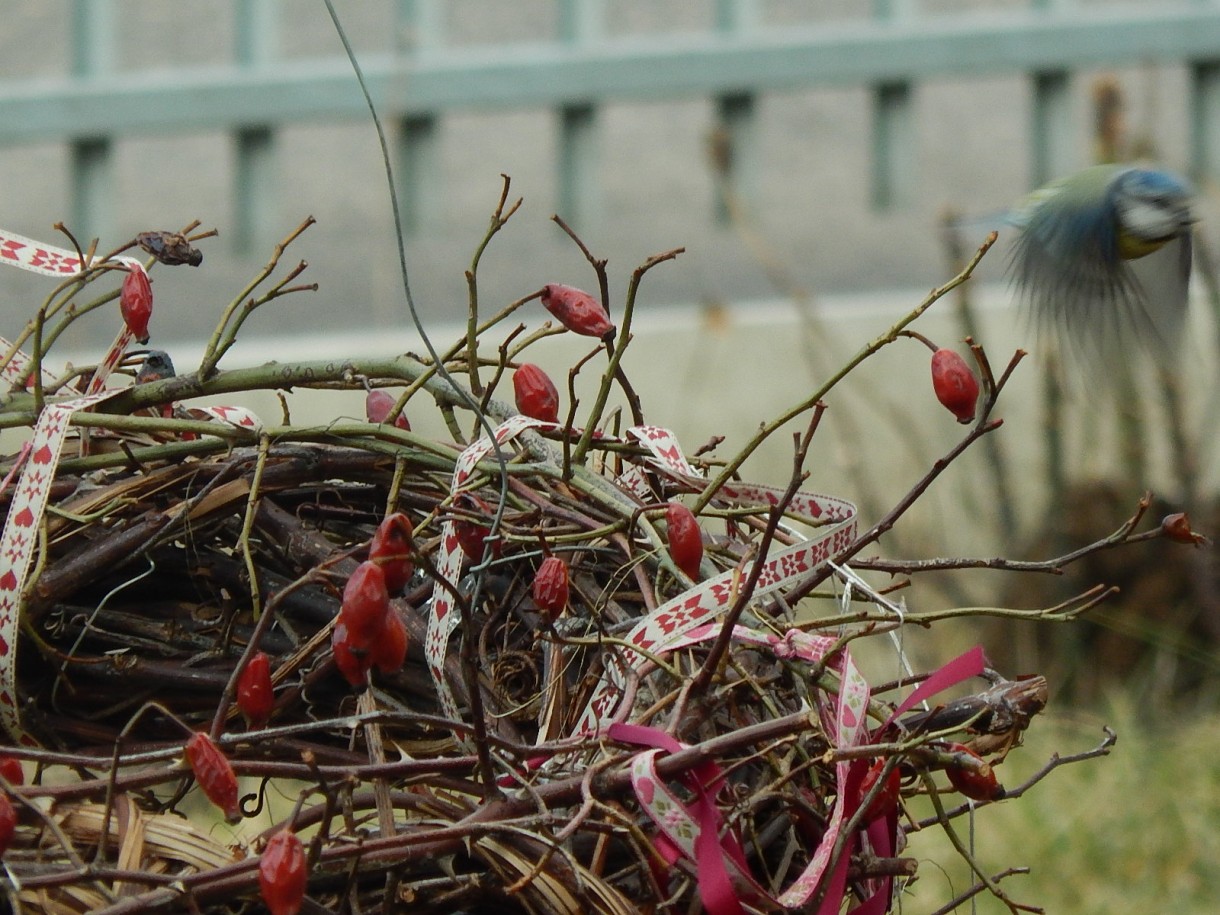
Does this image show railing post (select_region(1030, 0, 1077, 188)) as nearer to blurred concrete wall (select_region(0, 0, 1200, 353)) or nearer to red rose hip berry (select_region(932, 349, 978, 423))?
blurred concrete wall (select_region(0, 0, 1200, 353))

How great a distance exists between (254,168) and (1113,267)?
5.52ft

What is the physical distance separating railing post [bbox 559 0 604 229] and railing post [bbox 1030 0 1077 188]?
753mm

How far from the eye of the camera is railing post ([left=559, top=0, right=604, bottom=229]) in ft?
9.00

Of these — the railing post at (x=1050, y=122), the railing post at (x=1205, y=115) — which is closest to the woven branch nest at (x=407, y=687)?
the railing post at (x=1050, y=122)

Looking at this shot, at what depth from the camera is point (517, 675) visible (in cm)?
67

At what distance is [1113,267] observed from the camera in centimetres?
147

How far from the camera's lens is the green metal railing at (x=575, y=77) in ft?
8.86

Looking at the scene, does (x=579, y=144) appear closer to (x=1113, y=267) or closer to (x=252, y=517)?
(x=1113, y=267)

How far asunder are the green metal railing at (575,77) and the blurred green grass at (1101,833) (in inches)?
40.8

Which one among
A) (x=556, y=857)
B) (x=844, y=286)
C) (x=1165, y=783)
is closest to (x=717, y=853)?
(x=556, y=857)

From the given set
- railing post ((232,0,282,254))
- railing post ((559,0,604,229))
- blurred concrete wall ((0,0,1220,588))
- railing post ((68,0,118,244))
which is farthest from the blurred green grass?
railing post ((68,0,118,244))

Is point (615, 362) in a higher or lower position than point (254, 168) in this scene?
lower

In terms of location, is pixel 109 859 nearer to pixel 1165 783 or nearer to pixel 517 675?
pixel 517 675

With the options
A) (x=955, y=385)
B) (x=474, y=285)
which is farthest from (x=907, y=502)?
(x=474, y=285)
